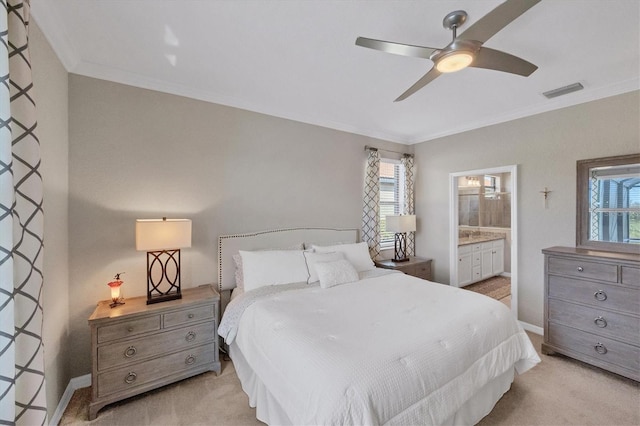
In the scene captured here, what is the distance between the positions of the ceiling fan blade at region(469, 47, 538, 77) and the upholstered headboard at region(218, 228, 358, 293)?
2431 millimetres

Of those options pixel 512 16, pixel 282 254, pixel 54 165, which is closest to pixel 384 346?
pixel 282 254

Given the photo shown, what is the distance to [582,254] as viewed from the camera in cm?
255

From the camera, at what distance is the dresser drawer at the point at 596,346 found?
2283 millimetres

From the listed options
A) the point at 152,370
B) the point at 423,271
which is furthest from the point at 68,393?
the point at 423,271

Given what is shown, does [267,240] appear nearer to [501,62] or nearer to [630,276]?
[501,62]

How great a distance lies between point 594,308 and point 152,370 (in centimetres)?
389

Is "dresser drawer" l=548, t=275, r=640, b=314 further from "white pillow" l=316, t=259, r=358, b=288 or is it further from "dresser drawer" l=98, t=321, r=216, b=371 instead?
"dresser drawer" l=98, t=321, r=216, b=371

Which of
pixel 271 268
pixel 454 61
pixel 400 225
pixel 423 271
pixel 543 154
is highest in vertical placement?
pixel 454 61

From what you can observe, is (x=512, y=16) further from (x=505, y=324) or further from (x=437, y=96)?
(x=505, y=324)

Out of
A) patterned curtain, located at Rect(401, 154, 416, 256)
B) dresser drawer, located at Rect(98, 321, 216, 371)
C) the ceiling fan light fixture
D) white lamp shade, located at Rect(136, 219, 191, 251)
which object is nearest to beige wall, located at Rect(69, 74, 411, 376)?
white lamp shade, located at Rect(136, 219, 191, 251)

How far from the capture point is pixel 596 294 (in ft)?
8.09

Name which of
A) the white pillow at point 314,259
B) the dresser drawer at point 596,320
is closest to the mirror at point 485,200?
the dresser drawer at point 596,320

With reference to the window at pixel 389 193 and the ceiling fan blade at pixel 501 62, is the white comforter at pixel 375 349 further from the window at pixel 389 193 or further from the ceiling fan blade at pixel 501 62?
the window at pixel 389 193

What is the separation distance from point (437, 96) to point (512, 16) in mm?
1691
